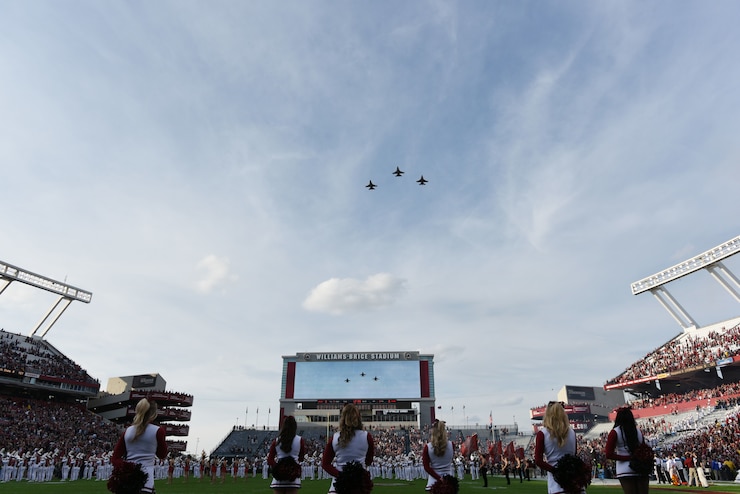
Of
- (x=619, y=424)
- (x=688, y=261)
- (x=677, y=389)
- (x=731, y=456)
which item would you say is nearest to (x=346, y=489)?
(x=619, y=424)

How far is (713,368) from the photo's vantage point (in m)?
52.6

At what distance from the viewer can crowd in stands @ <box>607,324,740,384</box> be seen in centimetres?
5116

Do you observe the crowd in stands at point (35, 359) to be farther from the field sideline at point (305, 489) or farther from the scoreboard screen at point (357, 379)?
the field sideline at point (305, 489)

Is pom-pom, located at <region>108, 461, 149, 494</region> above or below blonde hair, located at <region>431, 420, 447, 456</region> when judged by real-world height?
below

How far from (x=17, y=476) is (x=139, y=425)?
121 ft

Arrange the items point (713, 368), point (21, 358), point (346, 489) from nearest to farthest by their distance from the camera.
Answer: point (346, 489), point (713, 368), point (21, 358)

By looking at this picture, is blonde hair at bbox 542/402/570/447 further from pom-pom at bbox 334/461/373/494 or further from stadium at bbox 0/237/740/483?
stadium at bbox 0/237/740/483

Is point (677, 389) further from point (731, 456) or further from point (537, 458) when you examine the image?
point (537, 458)

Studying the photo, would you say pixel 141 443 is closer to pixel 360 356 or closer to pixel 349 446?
pixel 349 446

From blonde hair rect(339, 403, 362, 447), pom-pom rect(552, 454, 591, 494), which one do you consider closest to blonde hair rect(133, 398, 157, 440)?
blonde hair rect(339, 403, 362, 447)

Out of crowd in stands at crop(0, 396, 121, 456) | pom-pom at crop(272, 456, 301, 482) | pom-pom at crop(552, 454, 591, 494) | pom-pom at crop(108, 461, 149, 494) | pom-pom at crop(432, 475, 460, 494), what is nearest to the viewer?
pom-pom at crop(108, 461, 149, 494)

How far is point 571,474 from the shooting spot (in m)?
6.08

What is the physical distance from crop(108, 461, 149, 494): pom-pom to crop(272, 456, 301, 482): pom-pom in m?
1.87

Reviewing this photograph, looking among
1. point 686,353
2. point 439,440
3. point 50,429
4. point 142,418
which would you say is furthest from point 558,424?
point 686,353
